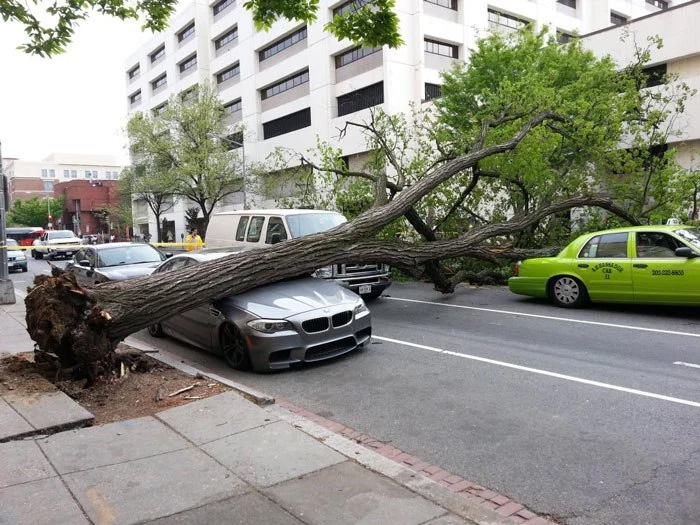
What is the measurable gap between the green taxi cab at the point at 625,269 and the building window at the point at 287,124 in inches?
1258

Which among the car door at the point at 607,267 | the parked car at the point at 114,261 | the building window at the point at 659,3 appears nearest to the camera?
the car door at the point at 607,267

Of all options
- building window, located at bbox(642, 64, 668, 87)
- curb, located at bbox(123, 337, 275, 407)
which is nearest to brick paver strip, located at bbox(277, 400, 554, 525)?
curb, located at bbox(123, 337, 275, 407)

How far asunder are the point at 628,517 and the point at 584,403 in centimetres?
212

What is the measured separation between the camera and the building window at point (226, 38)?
4897 centimetres

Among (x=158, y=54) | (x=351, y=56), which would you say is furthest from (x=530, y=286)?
(x=158, y=54)

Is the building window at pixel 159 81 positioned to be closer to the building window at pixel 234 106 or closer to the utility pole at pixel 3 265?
the building window at pixel 234 106

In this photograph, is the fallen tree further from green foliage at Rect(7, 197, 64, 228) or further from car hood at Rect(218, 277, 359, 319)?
green foliage at Rect(7, 197, 64, 228)

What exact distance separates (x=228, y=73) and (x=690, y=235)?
47.4m

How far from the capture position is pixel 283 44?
4266cm

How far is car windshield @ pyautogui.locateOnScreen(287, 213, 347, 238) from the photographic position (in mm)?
11473

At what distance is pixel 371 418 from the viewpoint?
5.27 m

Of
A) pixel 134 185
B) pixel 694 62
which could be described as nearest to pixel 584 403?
pixel 694 62

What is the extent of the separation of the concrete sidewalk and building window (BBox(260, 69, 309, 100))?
127 feet

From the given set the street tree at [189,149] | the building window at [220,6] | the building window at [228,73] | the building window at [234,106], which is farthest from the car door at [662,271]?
the building window at [220,6]
